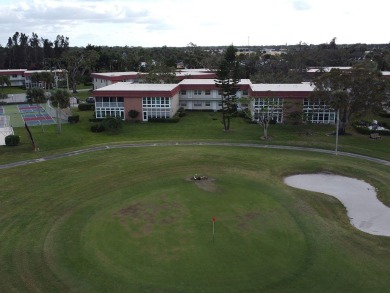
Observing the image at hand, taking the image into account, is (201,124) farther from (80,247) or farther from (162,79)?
(80,247)

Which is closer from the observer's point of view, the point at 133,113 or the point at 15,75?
the point at 133,113

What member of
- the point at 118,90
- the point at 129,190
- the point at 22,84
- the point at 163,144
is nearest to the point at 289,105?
the point at 163,144

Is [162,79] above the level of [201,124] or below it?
above

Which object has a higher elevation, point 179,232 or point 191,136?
point 191,136

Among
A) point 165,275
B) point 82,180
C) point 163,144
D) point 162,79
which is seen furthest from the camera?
point 162,79

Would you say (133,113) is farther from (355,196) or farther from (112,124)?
(355,196)

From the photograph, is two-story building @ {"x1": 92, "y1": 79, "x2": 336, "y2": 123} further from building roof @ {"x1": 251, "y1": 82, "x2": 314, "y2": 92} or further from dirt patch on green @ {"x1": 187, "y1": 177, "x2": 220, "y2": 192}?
dirt patch on green @ {"x1": 187, "y1": 177, "x2": 220, "y2": 192}

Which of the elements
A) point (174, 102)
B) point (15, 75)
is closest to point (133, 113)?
point (174, 102)

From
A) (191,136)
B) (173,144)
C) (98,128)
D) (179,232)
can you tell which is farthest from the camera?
(98,128)
